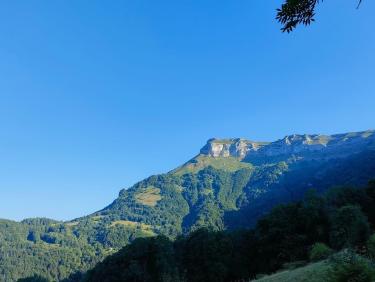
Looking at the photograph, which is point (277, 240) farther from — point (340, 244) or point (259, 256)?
point (340, 244)

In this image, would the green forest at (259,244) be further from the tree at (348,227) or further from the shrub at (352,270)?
the shrub at (352,270)

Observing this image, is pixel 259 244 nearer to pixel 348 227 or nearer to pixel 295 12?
pixel 348 227

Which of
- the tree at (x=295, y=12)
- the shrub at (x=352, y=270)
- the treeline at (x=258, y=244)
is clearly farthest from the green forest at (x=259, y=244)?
the tree at (x=295, y=12)

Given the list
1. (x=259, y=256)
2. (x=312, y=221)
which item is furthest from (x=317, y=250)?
(x=259, y=256)

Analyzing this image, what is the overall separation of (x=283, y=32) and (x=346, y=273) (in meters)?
9.52

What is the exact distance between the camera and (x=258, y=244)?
80.3 m

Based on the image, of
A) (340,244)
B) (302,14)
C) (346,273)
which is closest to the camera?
(302,14)

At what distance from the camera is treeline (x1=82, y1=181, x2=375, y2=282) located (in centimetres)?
6644

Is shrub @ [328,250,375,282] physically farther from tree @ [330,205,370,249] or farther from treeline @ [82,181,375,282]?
tree @ [330,205,370,249]

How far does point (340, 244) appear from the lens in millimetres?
59438

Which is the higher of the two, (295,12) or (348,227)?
(295,12)

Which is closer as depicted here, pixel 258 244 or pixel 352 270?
pixel 352 270

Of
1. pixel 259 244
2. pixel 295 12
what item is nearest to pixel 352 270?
pixel 295 12

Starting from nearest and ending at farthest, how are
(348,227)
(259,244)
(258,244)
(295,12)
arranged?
(295,12) → (348,227) → (259,244) → (258,244)
